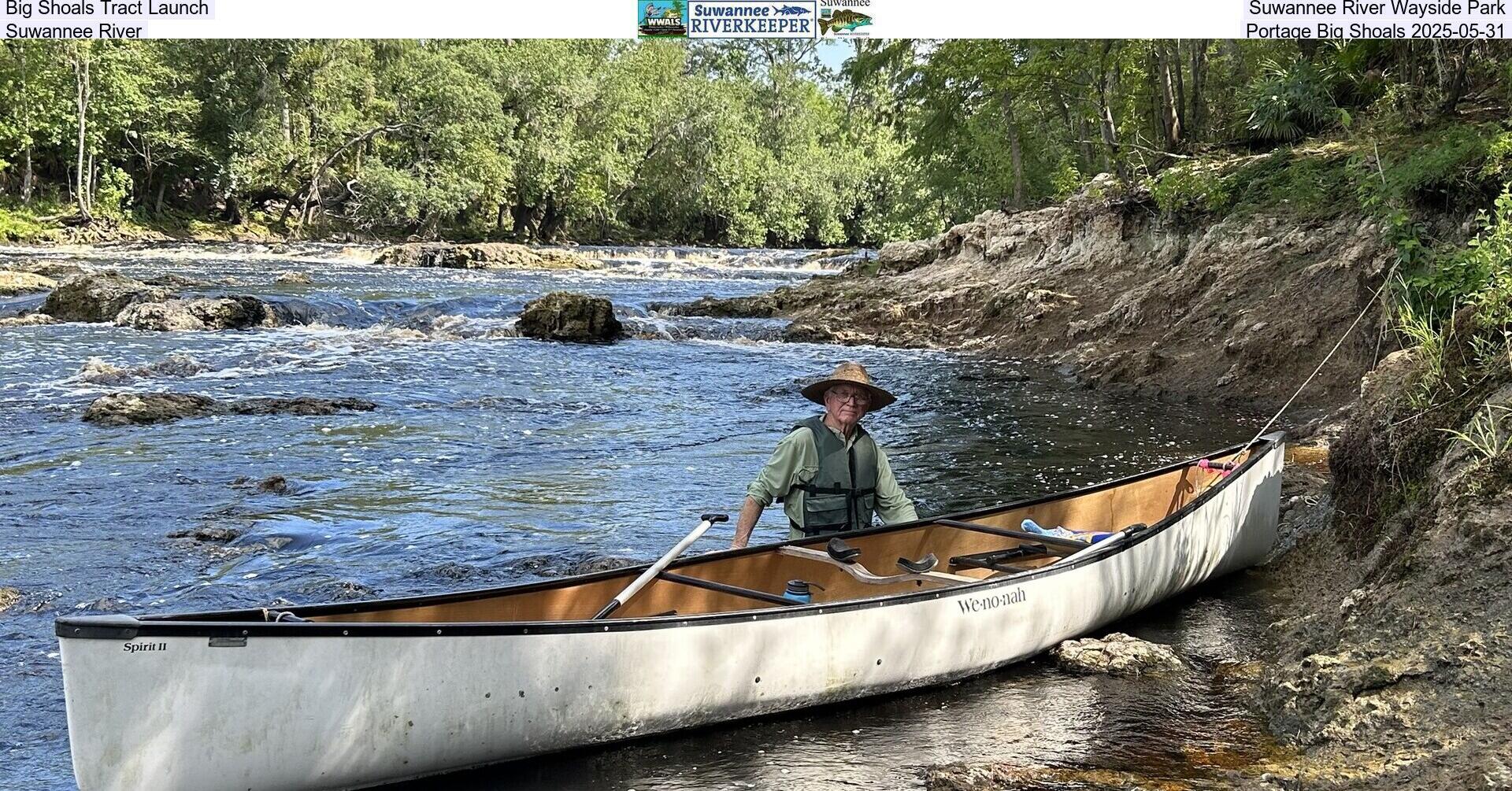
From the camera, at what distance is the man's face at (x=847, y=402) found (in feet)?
21.6

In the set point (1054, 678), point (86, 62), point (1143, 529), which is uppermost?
point (86, 62)

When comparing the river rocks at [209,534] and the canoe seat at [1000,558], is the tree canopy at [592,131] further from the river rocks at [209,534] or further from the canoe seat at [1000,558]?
the river rocks at [209,534]

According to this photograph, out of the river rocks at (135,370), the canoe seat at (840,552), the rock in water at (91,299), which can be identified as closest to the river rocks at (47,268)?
the rock in water at (91,299)

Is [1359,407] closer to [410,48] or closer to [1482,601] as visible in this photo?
[1482,601]

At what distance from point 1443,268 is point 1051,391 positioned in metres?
8.12

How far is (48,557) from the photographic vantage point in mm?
8203

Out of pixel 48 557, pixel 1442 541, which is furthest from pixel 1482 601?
pixel 48 557

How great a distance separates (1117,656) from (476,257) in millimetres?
31374

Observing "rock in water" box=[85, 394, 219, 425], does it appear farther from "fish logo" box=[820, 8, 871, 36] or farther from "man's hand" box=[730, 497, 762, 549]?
"man's hand" box=[730, 497, 762, 549]

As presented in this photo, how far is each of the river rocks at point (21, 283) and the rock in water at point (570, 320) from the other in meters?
9.84

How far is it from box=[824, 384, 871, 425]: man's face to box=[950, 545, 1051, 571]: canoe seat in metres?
0.99

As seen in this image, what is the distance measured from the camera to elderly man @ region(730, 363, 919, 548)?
6.63 meters

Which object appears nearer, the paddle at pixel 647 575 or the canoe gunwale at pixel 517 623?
the canoe gunwale at pixel 517 623

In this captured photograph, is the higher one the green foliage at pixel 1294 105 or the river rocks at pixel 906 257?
the green foliage at pixel 1294 105
